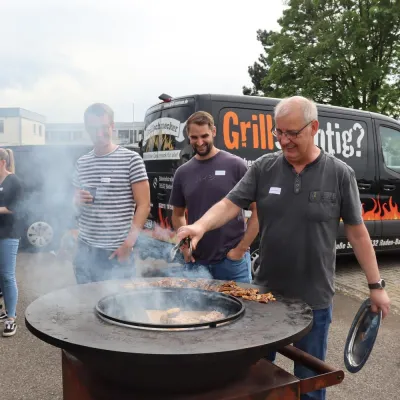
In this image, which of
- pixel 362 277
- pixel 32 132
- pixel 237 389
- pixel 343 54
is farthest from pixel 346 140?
pixel 343 54

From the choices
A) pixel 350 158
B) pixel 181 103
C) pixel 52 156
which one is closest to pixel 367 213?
pixel 350 158

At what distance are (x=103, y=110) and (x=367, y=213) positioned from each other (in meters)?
4.70

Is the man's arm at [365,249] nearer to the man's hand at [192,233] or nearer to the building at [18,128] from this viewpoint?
the man's hand at [192,233]

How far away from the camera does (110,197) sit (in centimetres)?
321

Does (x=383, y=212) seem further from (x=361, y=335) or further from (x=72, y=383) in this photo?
(x=72, y=383)

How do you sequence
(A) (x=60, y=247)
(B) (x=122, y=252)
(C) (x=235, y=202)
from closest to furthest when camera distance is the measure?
(C) (x=235, y=202) < (B) (x=122, y=252) < (A) (x=60, y=247)

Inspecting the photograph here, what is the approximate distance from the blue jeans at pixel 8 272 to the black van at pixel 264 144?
1.83 m

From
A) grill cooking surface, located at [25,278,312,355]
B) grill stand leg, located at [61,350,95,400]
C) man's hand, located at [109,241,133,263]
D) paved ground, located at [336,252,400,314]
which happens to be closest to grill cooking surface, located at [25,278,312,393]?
grill cooking surface, located at [25,278,312,355]

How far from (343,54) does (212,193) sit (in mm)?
16415

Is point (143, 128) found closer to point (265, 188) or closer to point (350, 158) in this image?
point (350, 158)

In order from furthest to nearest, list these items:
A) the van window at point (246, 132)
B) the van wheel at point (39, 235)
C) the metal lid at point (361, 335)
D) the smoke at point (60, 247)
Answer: the van wheel at point (39, 235) → the van window at point (246, 132) → the smoke at point (60, 247) → the metal lid at point (361, 335)

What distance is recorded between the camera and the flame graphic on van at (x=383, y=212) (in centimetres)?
657

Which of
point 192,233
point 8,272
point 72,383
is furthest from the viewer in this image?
point 8,272

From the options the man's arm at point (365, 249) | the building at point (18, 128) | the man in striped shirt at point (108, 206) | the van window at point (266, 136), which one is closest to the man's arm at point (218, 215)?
the man's arm at point (365, 249)
